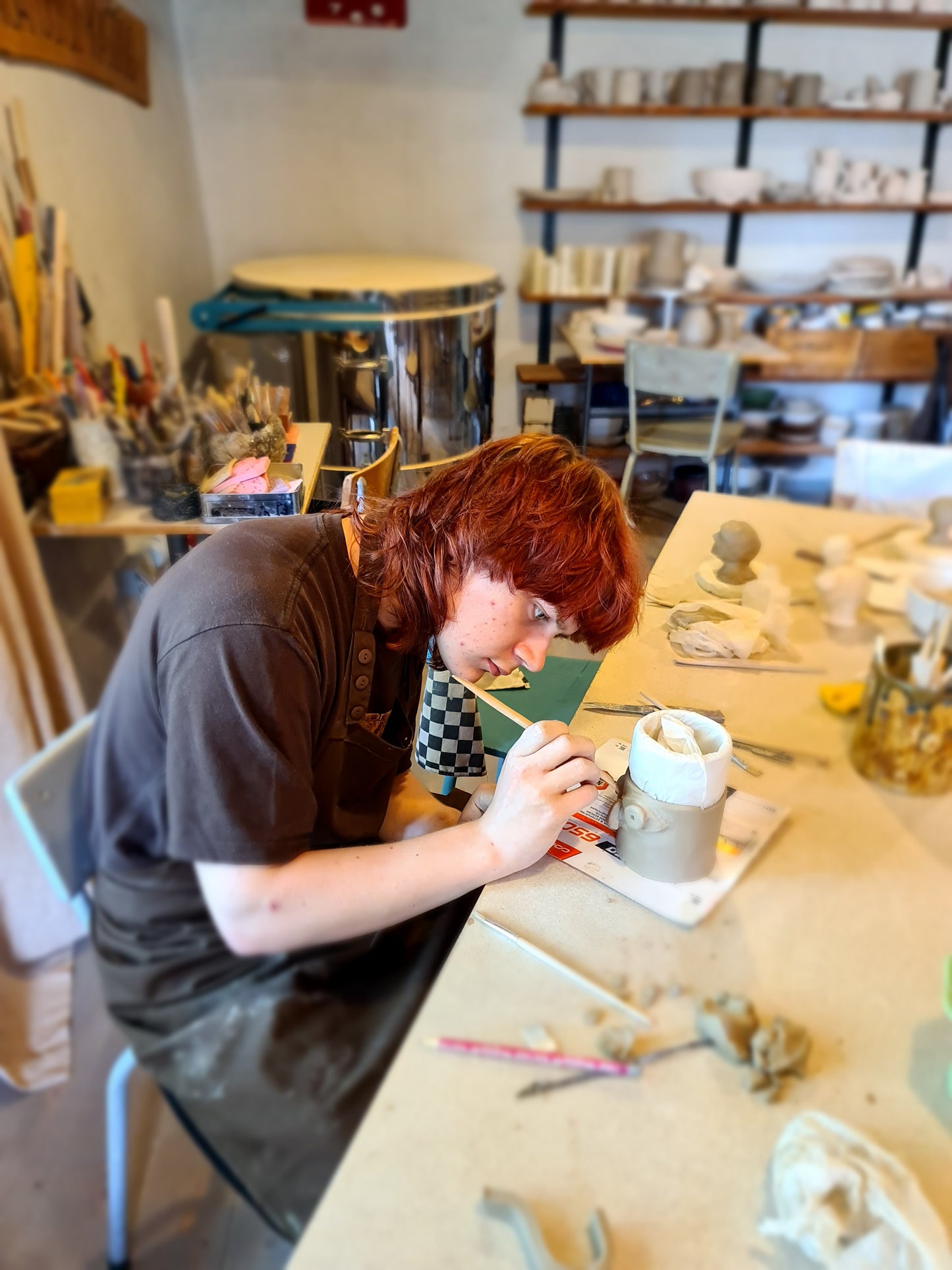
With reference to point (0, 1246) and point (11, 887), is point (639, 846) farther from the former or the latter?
point (11, 887)

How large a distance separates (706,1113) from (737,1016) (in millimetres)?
55

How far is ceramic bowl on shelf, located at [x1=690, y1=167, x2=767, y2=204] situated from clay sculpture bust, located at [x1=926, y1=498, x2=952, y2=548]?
6.45 ft

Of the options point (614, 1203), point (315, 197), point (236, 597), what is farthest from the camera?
point (315, 197)

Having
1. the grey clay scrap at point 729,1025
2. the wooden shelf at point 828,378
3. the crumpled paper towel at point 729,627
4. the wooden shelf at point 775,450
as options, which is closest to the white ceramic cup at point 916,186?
the wooden shelf at point 828,378

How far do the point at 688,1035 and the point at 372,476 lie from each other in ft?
1.30

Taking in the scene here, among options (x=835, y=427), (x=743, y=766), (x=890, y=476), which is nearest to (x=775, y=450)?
(x=890, y=476)

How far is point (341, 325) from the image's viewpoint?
0.54 m

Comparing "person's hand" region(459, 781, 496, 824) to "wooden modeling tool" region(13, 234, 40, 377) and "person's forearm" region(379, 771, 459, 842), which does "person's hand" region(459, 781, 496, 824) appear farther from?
"wooden modeling tool" region(13, 234, 40, 377)

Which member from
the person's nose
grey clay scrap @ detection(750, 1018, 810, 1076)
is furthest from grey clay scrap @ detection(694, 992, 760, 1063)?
the person's nose

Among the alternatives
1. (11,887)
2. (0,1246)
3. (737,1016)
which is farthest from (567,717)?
(11,887)

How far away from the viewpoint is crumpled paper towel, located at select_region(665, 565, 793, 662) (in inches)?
25.2

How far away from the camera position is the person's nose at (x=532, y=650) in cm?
56

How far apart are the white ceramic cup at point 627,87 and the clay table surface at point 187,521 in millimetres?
2201

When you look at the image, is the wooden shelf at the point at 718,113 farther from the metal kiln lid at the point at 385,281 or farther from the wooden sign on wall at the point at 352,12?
the metal kiln lid at the point at 385,281
